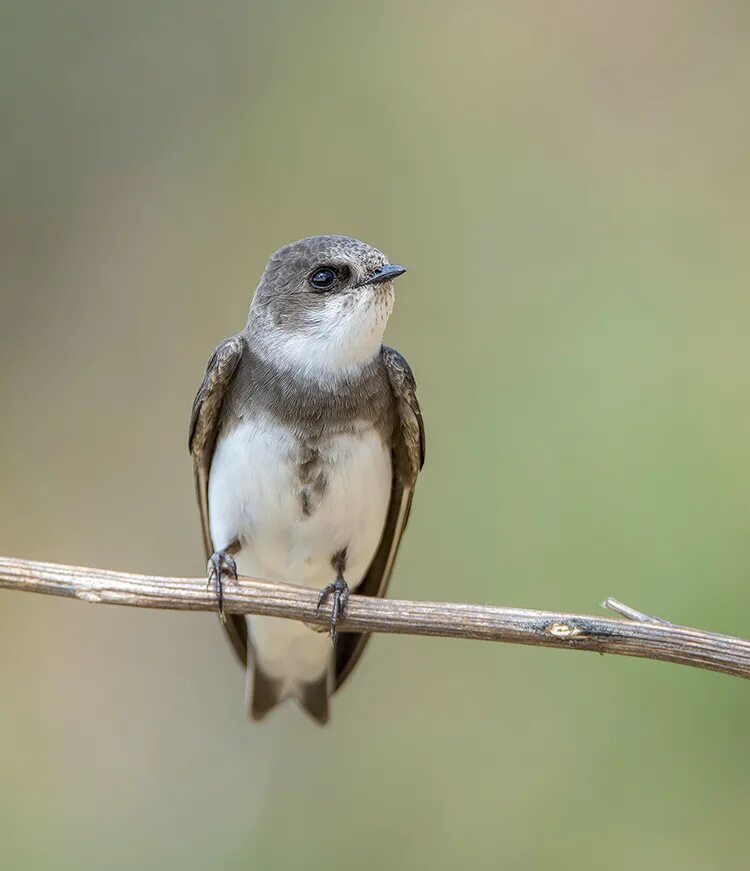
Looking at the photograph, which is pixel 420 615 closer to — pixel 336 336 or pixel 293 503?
pixel 293 503

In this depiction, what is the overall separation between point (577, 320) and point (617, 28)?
1.53 m

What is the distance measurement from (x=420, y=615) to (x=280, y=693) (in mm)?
1659

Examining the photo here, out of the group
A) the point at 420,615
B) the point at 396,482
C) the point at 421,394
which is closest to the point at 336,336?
the point at 396,482

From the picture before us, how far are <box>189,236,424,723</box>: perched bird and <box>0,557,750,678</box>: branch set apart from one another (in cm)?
20

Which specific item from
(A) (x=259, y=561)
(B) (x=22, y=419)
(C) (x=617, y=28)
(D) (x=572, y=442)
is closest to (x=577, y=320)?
(D) (x=572, y=442)

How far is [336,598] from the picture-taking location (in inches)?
142

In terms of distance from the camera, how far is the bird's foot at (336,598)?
138 inches

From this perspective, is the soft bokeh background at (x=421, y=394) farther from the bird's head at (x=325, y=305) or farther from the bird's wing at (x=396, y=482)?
the bird's head at (x=325, y=305)

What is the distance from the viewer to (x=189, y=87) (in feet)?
20.3

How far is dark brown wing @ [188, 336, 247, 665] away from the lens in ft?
12.9

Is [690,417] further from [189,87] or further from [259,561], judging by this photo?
[189,87]

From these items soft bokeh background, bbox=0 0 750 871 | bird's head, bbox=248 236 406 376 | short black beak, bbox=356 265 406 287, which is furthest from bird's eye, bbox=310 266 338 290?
soft bokeh background, bbox=0 0 750 871

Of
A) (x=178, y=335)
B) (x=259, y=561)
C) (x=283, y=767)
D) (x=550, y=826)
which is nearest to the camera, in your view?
(x=259, y=561)

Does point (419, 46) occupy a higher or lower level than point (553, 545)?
higher
